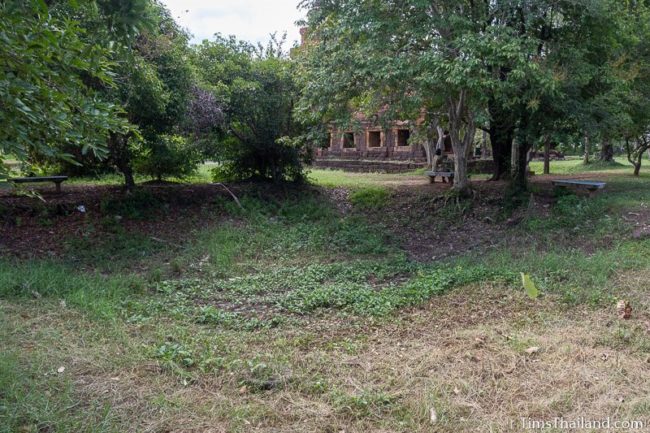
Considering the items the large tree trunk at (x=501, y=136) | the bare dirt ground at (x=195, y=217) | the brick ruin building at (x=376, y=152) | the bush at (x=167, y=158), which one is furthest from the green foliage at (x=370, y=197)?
the brick ruin building at (x=376, y=152)

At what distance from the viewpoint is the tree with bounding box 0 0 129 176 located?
2717mm

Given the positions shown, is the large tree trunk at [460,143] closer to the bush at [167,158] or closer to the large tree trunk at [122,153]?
the bush at [167,158]

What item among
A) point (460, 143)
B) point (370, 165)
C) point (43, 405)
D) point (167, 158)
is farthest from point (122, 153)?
point (370, 165)

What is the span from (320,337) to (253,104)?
24.8 feet

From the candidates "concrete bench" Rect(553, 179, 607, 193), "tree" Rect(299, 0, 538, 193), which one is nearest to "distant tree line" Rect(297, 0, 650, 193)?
"tree" Rect(299, 0, 538, 193)

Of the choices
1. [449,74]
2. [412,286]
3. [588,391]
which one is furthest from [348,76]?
[588,391]

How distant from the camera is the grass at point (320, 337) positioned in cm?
354

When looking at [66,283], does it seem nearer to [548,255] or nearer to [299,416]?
[299,416]

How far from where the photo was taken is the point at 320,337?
4.94m

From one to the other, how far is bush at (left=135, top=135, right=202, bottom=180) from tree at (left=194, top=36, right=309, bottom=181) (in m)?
0.78

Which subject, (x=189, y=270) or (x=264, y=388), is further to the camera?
(x=189, y=270)

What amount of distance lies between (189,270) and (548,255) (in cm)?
534

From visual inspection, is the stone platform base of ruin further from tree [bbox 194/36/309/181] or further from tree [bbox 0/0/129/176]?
tree [bbox 0/0/129/176]

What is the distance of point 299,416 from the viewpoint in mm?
3500
